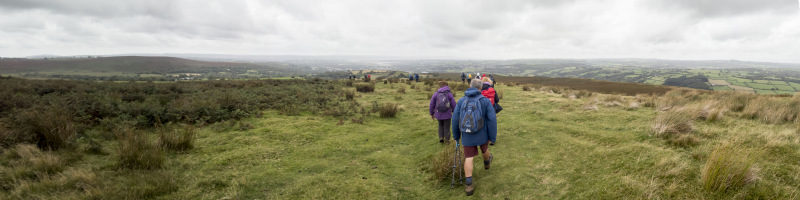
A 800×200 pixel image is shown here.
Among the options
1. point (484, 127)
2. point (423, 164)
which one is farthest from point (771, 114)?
point (423, 164)

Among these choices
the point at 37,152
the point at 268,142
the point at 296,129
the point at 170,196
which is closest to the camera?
the point at 170,196

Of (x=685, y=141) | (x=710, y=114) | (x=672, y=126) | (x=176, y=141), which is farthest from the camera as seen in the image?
(x=710, y=114)

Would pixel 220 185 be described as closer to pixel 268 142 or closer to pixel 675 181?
pixel 268 142

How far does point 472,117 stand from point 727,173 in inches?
120

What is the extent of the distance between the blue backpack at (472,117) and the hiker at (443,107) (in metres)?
1.85

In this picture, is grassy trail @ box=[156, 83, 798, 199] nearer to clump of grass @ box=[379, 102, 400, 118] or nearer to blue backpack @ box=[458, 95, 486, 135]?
blue backpack @ box=[458, 95, 486, 135]

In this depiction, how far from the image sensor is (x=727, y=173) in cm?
332

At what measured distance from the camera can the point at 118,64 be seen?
100 m

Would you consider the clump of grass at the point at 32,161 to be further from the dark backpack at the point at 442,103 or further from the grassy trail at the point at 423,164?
the dark backpack at the point at 442,103

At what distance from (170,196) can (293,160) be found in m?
2.27

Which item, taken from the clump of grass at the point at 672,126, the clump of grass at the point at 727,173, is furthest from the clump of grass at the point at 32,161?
the clump of grass at the point at 672,126

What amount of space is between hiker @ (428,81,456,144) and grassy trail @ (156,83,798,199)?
0.50 meters

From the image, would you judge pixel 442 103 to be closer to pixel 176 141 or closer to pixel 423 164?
pixel 423 164

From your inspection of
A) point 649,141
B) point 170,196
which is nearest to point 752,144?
point 649,141
